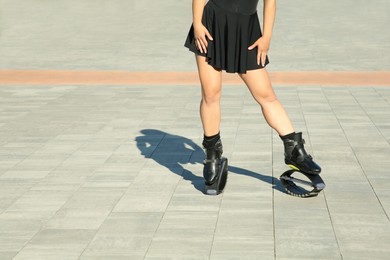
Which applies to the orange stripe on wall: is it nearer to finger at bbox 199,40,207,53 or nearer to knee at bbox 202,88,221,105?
knee at bbox 202,88,221,105

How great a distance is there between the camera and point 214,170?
595 centimetres

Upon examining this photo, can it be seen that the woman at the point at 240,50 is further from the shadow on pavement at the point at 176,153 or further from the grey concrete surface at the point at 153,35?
the grey concrete surface at the point at 153,35

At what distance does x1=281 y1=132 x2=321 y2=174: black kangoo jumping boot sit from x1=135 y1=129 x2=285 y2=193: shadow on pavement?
0.37m

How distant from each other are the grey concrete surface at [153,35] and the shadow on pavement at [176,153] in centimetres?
532

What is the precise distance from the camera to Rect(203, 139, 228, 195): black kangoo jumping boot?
233 inches

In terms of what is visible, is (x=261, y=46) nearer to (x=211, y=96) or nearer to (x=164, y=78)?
(x=211, y=96)

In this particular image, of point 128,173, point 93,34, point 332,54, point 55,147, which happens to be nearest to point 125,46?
point 93,34

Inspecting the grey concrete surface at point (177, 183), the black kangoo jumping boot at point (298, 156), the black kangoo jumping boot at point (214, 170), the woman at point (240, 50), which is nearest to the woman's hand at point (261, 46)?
the woman at point (240, 50)

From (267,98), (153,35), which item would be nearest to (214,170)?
(267,98)

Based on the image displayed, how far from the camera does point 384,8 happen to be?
24016mm

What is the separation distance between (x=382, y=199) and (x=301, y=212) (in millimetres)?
719

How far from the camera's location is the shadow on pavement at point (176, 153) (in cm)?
645

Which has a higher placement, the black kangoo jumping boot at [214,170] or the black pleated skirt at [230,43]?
the black pleated skirt at [230,43]

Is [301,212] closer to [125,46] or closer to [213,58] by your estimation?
[213,58]
